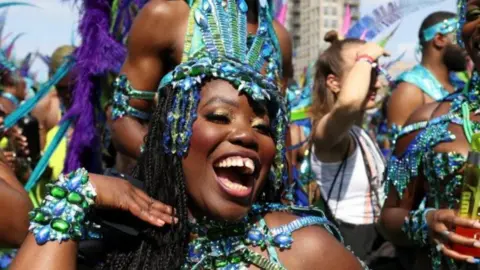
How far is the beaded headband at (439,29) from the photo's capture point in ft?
16.5

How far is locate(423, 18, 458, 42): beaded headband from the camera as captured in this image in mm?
5027

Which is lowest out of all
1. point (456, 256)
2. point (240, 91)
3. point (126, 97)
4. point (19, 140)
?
point (456, 256)

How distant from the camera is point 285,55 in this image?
3258 millimetres

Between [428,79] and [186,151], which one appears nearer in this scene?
[186,151]

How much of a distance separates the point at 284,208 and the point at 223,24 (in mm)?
590

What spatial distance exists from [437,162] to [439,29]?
2697 mm

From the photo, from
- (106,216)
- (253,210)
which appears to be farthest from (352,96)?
(106,216)

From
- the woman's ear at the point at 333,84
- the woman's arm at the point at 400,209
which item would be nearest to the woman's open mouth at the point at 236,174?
the woman's arm at the point at 400,209

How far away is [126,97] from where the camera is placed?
128 inches

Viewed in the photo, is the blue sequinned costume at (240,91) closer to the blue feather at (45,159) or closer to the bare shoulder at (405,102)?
the blue feather at (45,159)

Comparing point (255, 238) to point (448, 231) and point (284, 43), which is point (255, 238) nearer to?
point (448, 231)

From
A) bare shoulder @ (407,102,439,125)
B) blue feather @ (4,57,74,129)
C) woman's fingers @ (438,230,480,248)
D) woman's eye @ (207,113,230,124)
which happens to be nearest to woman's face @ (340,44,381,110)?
bare shoulder @ (407,102,439,125)

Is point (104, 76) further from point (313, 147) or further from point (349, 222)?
point (349, 222)

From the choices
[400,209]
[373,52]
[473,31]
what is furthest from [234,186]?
[373,52]
